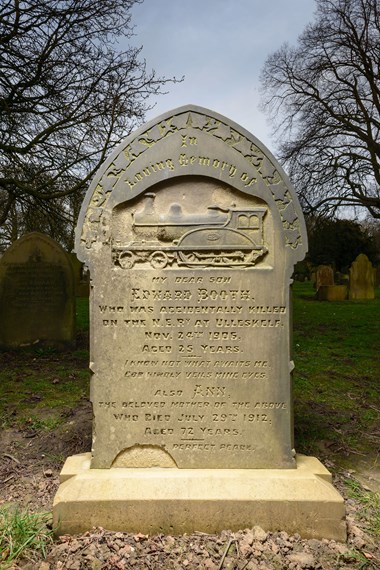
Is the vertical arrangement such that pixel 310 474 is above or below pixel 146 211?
below

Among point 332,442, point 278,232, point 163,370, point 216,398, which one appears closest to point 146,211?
point 278,232

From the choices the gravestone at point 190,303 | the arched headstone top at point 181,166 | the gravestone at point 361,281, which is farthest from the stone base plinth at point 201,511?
the gravestone at point 361,281

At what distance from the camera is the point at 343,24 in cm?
1373

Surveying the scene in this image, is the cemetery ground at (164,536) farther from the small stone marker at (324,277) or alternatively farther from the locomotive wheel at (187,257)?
the small stone marker at (324,277)

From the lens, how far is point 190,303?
306cm

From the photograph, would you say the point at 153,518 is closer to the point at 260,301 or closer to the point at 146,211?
the point at 260,301

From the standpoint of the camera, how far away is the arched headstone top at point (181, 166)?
3072mm

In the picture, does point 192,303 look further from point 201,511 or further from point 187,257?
point 201,511

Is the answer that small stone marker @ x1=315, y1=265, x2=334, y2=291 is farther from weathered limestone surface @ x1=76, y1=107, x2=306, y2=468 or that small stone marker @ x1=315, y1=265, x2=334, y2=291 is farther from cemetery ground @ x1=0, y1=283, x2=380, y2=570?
weathered limestone surface @ x1=76, y1=107, x2=306, y2=468

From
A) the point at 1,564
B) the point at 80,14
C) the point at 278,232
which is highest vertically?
the point at 80,14

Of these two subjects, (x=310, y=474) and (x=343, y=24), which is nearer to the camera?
(x=310, y=474)

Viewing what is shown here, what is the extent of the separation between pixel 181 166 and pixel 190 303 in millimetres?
1000

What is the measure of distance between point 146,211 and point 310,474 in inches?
86.1

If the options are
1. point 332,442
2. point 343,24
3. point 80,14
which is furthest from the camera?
point 343,24
